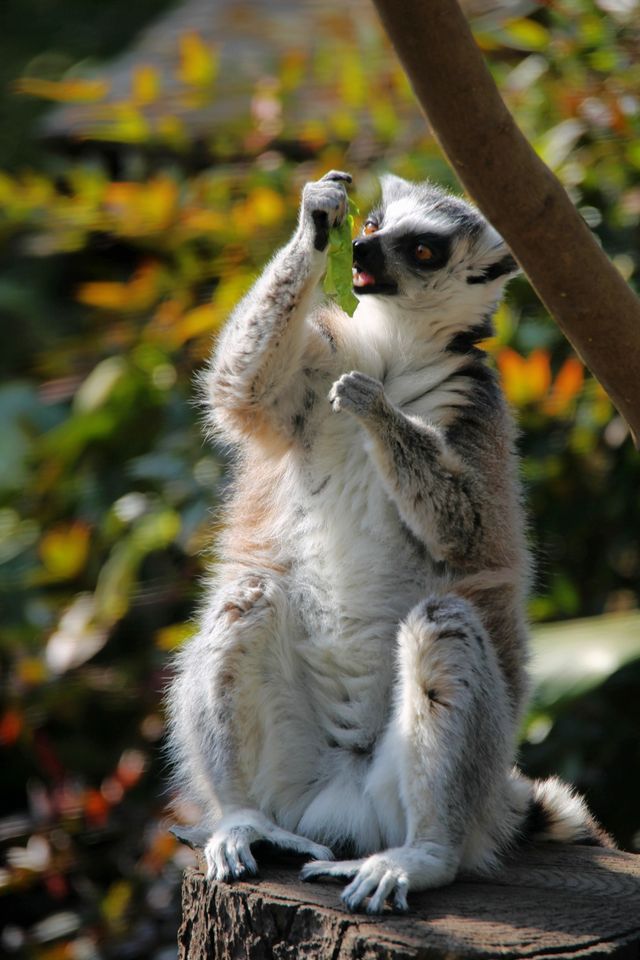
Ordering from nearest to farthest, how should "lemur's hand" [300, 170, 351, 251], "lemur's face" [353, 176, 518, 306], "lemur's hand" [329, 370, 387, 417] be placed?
"lemur's hand" [329, 370, 387, 417] → "lemur's hand" [300, 170, 351, 251] → "lemur's face" [353, 176, 518, 306]

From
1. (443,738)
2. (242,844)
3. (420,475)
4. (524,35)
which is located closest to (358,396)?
(420,475)

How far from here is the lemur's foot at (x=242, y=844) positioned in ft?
9.17

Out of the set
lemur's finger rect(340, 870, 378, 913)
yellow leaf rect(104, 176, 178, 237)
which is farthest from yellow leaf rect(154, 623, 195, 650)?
lemur's finger rect(340, 870, 378, 913)

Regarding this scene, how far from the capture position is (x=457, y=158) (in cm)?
219

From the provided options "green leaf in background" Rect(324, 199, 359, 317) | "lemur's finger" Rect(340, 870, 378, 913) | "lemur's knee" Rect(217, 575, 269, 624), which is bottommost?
"lemur's finger" Rect(340, 870, 378, 913)

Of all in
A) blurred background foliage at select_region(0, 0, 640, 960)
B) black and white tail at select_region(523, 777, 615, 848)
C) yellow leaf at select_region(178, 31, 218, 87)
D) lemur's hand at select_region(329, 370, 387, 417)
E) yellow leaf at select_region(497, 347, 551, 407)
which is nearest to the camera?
lemur's hand at select_region(329, 370, 387, 417)

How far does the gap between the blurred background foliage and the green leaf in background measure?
65.2 inches

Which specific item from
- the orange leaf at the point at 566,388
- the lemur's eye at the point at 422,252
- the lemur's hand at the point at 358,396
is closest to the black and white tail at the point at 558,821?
the lemur's hand at the point at 358,396

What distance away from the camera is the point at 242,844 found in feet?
9.41

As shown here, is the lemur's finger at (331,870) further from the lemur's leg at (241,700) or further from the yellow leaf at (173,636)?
the yellow leaf at (173,636)

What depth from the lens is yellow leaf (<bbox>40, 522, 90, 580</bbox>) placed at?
5453 mm

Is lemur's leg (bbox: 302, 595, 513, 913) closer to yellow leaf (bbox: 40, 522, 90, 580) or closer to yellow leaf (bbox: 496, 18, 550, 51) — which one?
yellow leaf (bbox: 40, 522, 90, 580)

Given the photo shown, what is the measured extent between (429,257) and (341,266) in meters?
0.35

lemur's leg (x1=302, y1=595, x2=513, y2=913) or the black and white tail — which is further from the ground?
lemur's leg (x1=302, y1=595, x2=513, y2=913)
